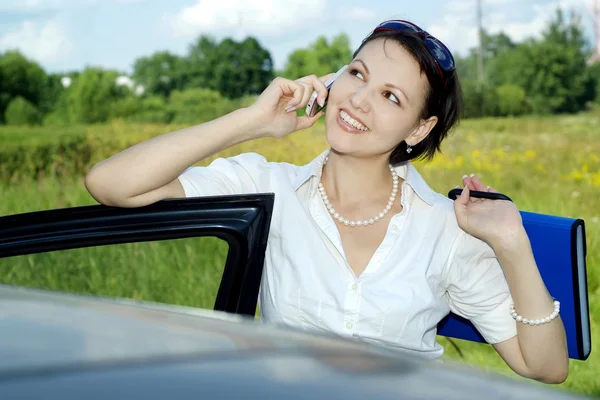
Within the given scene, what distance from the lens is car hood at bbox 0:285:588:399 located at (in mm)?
874

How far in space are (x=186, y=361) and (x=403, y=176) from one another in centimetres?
170

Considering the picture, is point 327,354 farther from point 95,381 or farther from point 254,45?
point 254,45

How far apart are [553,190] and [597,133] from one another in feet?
18.4

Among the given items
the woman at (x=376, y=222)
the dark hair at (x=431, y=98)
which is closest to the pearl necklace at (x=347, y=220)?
the woman at (x=376, y=222)

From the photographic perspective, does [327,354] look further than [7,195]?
No

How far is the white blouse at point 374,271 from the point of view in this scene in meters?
2.33

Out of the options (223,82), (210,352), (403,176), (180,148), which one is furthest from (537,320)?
(223,82)

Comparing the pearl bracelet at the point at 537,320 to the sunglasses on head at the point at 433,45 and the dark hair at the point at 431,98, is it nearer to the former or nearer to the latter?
the dark hair at the point at 431,98

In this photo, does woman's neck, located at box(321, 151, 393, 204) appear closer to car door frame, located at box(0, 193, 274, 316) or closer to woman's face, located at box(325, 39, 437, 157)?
woman's face, located at box(325, 39, 437, 157)

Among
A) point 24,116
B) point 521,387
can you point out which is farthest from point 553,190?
point 24,116

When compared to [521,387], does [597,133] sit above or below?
above

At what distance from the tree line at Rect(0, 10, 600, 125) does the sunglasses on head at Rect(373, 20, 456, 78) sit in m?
13.8

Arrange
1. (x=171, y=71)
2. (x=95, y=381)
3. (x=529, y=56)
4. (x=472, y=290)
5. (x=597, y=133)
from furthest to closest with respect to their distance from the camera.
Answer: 1. (x=529, y=56)
2. (x=171, y=71)
3. (x=597, y=133)
4. (x=472, y=290)
5. (x=95, y=381)

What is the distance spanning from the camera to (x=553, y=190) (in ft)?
26.3
